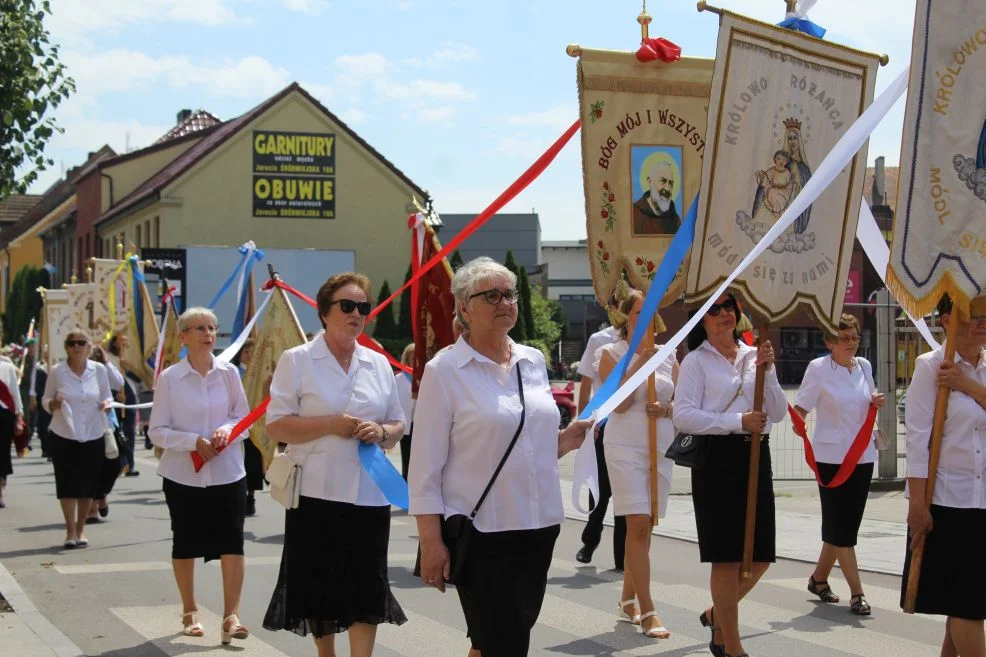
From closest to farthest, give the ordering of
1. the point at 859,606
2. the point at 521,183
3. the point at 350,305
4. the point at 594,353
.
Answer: the point at 350,305 < the point at 521,183 < the point at 859,606 < the point at 594,353

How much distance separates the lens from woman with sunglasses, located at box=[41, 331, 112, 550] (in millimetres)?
12375

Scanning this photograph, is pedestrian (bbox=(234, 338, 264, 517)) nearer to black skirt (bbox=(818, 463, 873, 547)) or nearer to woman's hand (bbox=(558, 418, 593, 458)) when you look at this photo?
black skirt (bbox=(818, 463, 873, 547))

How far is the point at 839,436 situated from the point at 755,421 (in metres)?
2.88

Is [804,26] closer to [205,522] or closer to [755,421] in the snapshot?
[755,421]

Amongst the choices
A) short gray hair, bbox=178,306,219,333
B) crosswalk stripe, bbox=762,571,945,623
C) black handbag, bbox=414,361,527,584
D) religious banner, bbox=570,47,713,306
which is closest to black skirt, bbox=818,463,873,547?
crosswalk stripe, bbox=762,571,945,623

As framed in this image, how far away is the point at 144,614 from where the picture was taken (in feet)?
29.0

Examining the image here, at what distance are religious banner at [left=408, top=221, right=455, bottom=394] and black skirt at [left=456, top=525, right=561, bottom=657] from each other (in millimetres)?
4325

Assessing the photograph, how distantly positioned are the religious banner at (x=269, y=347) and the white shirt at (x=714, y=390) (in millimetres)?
4983

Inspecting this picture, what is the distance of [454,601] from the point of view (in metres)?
9.22

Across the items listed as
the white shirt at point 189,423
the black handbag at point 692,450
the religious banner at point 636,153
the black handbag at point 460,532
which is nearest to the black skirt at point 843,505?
the religious banner at point 636,153

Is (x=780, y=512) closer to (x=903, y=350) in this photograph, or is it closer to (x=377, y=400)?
(x=903, y=350)

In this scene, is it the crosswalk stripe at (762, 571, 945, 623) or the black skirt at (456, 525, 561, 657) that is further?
the crosswalk stripe at (762, 571, 945, 623)

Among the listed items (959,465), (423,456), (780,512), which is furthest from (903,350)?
(423,456)

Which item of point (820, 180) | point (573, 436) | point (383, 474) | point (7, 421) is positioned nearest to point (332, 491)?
point (383, 474)
